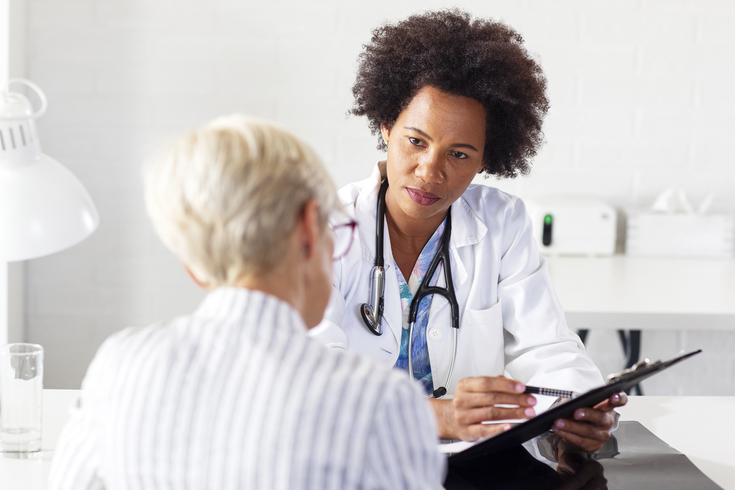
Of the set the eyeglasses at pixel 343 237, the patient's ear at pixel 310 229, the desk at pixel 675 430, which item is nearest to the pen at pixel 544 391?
the desk at pixel 675 430

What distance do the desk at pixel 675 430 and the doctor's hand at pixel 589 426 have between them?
14 centimetres

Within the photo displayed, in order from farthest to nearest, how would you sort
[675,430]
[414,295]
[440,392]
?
1. [414,295]
2. [440,392]
3. [675,430]

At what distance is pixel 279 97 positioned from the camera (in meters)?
2.46

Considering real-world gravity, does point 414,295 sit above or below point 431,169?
below

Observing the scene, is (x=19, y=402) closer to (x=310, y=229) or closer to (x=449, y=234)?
(x=310, y=229)

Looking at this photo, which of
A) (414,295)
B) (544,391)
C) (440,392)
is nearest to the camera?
(544,391)

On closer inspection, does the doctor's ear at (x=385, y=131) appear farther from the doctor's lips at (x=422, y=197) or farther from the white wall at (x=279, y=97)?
the white wall at (x=279, y=97)

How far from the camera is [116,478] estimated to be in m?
0.62

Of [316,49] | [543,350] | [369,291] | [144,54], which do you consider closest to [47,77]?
[144,54]

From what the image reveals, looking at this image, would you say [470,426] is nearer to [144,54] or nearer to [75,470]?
[75,470]

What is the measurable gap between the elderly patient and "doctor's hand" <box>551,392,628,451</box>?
527 millimetres

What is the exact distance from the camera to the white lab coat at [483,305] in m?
1.35

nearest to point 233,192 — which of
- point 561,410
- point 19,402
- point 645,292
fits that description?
point 561,410

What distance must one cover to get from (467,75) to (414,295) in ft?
1.48
